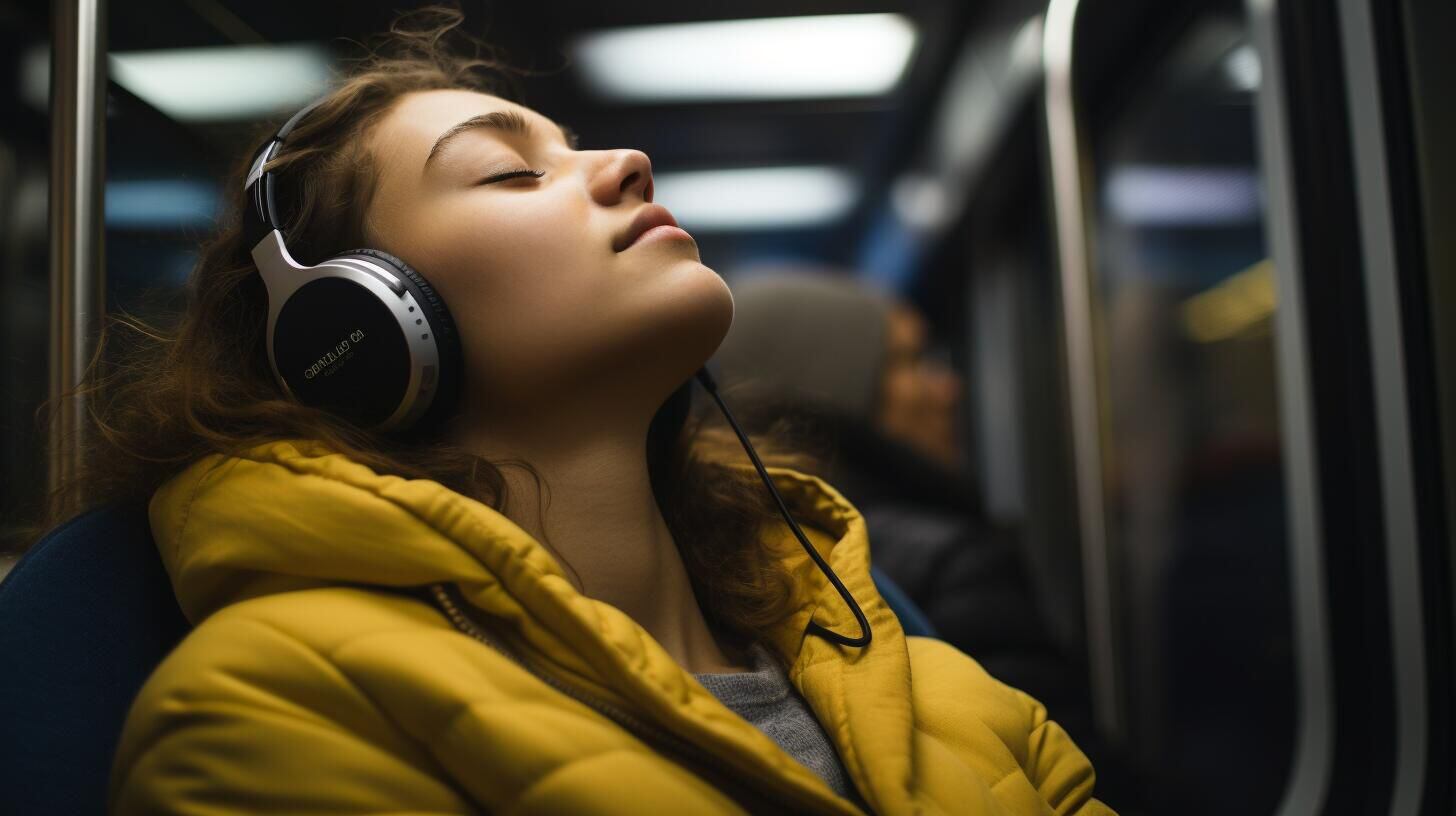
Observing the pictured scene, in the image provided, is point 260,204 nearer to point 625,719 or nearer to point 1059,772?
point 625,719

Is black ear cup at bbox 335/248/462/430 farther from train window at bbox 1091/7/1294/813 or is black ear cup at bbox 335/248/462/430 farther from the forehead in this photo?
train window at bbox 1091/7/1294/813

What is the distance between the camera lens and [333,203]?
1.08 m

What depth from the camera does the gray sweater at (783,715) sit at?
0.88 m

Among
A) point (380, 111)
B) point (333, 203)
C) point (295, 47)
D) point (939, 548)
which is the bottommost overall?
point (939, 548)

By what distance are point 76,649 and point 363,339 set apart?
35 cm

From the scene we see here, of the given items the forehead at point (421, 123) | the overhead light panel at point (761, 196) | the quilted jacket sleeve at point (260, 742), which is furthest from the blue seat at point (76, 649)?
the overhead light panel at point (761, 196)

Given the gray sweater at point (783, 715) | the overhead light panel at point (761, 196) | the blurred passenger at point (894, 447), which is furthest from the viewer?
the overhead light panel at point (761, 196)

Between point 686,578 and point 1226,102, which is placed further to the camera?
point 1226,102

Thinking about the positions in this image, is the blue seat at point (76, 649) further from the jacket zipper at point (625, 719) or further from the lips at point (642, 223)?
the lips at point (642, 223)

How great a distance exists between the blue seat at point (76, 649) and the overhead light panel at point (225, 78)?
0.65 m

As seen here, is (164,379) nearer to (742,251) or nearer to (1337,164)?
(1337,164)

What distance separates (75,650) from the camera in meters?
0.80

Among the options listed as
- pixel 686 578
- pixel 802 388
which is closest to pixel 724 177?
pixel 802 388

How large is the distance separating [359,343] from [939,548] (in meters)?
1.41
